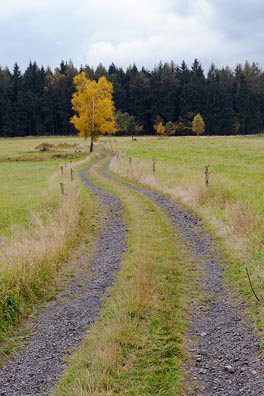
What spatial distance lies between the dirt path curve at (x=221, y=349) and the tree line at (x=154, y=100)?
96.4m

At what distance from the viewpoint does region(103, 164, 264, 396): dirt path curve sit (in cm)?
504

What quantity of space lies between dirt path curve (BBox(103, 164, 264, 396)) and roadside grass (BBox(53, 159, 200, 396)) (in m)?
0.24

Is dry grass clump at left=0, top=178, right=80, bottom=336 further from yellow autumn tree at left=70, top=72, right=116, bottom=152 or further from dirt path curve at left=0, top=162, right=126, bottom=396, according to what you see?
yellow autumn tree at left=70, top=72, right=116, bottom=152

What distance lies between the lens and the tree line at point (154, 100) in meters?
106

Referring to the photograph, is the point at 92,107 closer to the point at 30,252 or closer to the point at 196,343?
the point at 30,252

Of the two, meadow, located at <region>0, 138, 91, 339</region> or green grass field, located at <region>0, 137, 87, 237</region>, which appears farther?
green grass field, located at <region>0, 137, 87, 237</region>

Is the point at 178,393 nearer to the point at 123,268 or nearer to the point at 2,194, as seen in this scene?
the point at 123,268

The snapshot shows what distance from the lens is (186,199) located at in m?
18.3

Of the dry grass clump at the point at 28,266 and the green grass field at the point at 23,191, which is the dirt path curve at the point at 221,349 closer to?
the dry grass clump at the point at 28,266

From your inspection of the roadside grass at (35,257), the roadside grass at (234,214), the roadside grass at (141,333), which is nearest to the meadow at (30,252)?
the roadside grass at (35,257)

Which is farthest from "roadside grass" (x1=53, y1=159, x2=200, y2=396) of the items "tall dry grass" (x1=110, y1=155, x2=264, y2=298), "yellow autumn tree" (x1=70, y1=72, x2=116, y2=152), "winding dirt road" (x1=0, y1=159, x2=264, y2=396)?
"yellow autumn tree" (x1=70, y1=72, x2=116, y2=152)

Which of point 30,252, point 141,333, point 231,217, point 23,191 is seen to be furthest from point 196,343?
point 23,191

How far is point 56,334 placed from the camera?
689cm

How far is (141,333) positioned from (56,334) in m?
1.65
